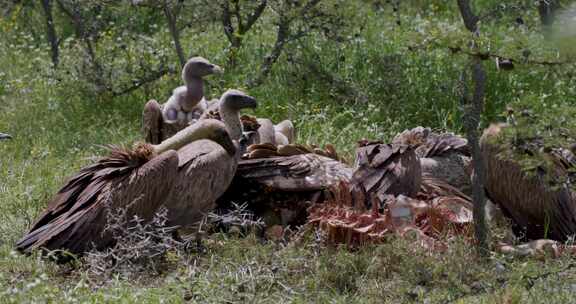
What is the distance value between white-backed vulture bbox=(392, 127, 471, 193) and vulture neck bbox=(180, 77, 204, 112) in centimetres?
147

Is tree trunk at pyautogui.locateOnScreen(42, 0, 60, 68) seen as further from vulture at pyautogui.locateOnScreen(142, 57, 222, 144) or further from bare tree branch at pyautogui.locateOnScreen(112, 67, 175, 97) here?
vulture at pyautogui.locateOnScreen(142, 57, 222, 144)

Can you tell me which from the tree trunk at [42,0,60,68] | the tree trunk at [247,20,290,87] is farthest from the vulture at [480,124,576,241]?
the tree trunk at [42,0,60,68]

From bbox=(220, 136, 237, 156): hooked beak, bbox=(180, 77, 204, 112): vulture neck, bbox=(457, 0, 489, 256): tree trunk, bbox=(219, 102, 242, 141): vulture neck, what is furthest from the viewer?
bbox=(180, 77, 204, 112): vulture neck

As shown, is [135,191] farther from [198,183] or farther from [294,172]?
[294,172]

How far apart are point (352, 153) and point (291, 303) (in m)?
2.91

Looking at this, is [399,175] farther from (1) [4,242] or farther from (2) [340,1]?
(2) [340,1]

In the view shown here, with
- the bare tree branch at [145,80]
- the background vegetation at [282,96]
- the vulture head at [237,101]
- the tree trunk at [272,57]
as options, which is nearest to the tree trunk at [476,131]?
the background vegetation at [282,96]

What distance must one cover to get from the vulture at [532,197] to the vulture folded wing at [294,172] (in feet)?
2.89

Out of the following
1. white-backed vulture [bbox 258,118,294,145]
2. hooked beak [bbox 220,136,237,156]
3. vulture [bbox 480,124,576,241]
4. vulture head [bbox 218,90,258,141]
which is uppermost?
vulture head [bbox 218,90,258,141]

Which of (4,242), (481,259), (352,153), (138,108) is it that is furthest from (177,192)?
(138,108)

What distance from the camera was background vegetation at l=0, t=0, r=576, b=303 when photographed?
5480 mm

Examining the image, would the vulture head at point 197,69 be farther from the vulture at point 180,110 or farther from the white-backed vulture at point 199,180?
the white-backed vulture at point 199,180

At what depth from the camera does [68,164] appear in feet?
27.9

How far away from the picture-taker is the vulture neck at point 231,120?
700 centimetres
